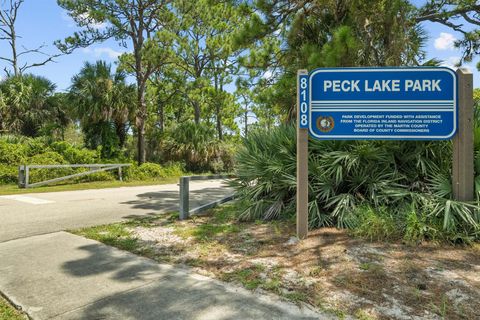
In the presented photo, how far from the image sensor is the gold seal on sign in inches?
175

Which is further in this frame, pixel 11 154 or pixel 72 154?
pixel 72 154

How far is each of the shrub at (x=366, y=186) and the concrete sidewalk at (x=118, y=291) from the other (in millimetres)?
2119

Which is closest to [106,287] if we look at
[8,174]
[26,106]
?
[8,174]

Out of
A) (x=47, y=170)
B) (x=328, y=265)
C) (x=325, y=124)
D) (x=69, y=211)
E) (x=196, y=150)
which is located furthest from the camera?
(x=196, y=150)

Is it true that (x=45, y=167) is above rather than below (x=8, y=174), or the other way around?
above

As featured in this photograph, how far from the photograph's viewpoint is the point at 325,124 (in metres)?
4.46

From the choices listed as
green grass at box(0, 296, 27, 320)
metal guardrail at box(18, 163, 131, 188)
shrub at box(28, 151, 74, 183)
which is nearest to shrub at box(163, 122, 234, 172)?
metal guardrail at box(18, 163, 131, 188)

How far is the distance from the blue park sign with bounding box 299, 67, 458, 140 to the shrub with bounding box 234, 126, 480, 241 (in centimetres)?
56

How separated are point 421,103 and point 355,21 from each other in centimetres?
402

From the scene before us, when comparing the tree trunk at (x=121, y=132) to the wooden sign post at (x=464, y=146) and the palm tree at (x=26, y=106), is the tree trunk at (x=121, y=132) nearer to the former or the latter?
the palm tree at (x=26, y=106)

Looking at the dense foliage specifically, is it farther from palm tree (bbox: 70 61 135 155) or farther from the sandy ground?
the sandy ground

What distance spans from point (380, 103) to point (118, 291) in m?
3.71

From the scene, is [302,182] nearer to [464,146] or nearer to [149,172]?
[464,146]

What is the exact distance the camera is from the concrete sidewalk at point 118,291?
251 cm
